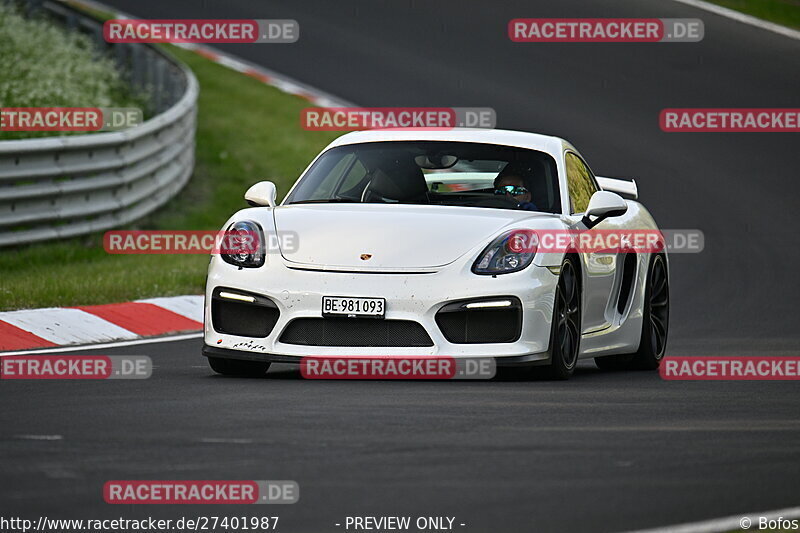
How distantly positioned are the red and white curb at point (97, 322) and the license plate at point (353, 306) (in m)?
2.47

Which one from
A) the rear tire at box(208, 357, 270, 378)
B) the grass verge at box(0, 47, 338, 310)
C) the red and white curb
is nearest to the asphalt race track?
the rear tire at box(208, 357, 270, 378)

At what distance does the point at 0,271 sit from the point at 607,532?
382 inches

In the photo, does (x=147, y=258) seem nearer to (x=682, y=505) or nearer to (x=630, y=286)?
(x=630, y=286)

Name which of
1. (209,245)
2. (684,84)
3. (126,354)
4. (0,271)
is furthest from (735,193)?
(126,354)

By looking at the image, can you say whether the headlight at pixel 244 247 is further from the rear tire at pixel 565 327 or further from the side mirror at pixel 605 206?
the side mirror at pixel 605 206

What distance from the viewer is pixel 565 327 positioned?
881cm

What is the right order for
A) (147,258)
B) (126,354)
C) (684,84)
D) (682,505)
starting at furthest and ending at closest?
(684,84)
(147,258)
(126,354)
(682,505)

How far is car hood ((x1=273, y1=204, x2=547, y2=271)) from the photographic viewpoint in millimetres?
8523

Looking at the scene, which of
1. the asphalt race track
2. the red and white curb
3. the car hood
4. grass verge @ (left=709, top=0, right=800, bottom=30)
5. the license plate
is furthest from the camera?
grass verge @ (left=709, top=0, right=800, bottom=30)

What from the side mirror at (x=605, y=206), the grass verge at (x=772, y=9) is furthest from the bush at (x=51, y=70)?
the grass verge at (x=772, y=9)

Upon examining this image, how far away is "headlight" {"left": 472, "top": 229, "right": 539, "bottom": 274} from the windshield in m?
0.71

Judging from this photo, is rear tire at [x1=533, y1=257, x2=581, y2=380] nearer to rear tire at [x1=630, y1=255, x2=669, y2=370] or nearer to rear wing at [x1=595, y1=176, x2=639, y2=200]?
rear tire at [x1=630, y1=255, x2=669, y2=370]

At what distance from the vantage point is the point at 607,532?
195 inches

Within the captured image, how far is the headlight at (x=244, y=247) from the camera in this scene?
8.73 m
